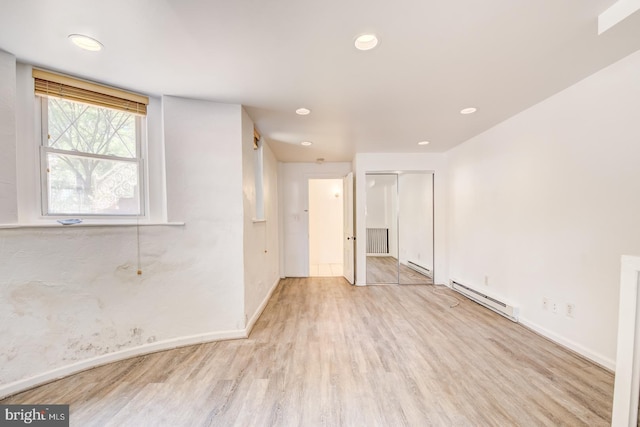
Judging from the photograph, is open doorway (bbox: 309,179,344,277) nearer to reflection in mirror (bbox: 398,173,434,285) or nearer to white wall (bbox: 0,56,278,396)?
reflection in mirror (bbox: 398,173,434,285)

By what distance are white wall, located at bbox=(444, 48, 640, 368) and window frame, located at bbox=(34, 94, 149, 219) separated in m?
3.97

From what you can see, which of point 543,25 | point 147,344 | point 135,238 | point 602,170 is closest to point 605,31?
point 543,25

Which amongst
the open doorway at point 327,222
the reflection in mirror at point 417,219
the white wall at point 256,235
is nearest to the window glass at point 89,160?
the white wall at point 256,235

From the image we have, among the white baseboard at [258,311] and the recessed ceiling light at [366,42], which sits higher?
the recessed ceiling light at [366,42]

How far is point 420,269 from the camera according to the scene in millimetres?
4773

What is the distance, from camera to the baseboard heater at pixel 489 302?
289cm

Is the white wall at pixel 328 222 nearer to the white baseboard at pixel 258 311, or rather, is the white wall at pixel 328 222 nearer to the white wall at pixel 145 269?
the white baseboard at pixel 258 311

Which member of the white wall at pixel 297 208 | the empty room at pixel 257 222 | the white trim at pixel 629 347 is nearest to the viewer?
the white trim at pixel 629 347

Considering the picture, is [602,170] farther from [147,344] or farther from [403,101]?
[147,344]

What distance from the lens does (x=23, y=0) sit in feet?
4.22

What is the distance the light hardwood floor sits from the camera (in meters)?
1.54

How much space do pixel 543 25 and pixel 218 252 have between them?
2.98 m

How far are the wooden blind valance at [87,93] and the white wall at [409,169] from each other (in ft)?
10.6

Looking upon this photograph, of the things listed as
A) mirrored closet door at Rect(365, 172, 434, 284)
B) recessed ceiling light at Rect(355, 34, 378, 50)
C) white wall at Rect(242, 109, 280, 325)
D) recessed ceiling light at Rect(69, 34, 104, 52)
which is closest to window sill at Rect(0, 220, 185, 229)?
white wall at Rect(242, 109, 280, 325)
